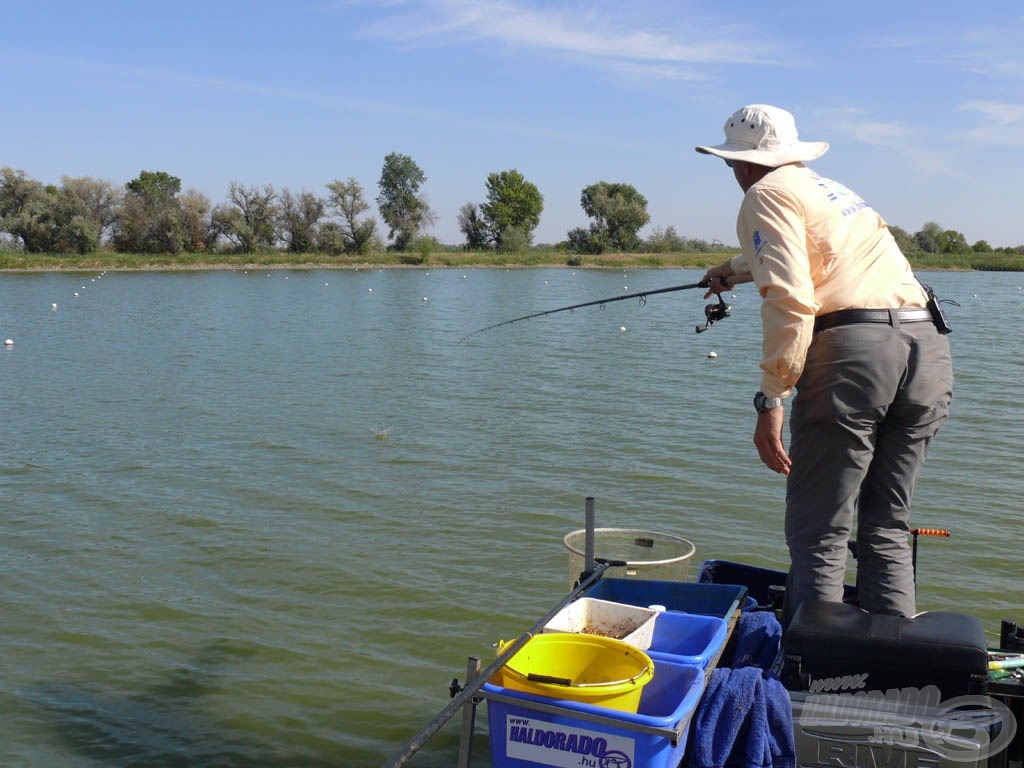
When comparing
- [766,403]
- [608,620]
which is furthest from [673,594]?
[766,403]

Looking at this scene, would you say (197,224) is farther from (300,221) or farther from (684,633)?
(684,633)

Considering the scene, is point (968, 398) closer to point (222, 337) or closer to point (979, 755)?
point (979, 755)

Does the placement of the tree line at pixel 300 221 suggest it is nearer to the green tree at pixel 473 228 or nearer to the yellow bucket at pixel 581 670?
the green tree at pixel 473 228

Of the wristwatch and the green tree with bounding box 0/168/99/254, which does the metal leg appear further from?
the green tree with bounding box 0/168/99/254

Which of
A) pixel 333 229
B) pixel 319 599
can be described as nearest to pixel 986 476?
pixel 319 599

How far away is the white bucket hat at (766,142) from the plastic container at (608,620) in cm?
163

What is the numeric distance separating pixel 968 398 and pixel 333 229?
234 ft

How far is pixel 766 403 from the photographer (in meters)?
3.29

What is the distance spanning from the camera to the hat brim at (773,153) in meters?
3.34

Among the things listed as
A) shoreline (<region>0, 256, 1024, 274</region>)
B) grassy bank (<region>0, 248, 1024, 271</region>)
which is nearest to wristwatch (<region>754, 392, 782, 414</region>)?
shoreline (<region>0, 256, 1024, 274</region>)

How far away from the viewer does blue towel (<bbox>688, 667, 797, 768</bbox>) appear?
109 inches

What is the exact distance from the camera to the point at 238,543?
7.19 m

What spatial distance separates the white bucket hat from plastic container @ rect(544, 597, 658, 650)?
1.63 m

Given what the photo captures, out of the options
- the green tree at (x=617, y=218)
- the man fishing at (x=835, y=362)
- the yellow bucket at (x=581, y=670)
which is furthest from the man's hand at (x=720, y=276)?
the green tree at (x=617, y=218)
